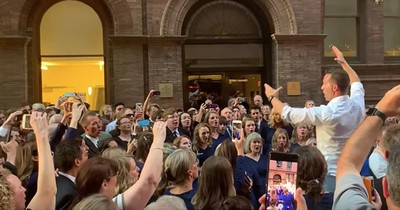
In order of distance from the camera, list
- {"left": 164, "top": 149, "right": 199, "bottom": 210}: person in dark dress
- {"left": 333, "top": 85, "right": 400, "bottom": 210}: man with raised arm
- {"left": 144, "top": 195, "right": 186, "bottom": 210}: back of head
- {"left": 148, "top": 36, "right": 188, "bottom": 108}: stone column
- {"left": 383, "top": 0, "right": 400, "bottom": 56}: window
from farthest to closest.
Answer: {"left": 383, "top": 0, "right": 400, "bottom": 56}: window
{"left": 148, "top": 36, "right": 188, "bottom": 108}: stone column
{"left": 164, "top": 149, "right": 199, "bottom": 210}: person in dark dress
{"left": 144, "top": 195, "right": 186, "bottom": 210}: back of head
{"left": 333, "top": 85, "right": 400, "bottom": 210}: man with raised arm

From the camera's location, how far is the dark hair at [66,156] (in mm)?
4953

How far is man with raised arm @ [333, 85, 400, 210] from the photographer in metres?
2.21

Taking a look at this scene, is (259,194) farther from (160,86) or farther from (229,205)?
(160,86)

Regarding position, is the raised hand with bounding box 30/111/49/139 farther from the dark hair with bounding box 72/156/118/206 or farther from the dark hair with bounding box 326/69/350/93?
the dark hair with bounding box 326/69/350/93

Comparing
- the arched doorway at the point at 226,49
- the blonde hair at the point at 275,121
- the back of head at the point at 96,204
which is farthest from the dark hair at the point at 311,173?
the arched doorway at the point at 226,49

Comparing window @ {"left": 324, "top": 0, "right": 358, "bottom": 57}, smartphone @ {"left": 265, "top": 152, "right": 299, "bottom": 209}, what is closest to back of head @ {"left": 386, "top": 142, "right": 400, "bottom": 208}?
smartphone @ {"left": 265, "top": 152, "right": 299, "bottom": 209}

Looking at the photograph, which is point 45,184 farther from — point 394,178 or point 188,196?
point 394,178

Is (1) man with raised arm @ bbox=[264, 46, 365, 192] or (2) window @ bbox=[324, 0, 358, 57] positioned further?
(2) window @ bbox=[324, 0, 358, 57]

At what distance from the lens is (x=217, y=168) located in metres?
4.79

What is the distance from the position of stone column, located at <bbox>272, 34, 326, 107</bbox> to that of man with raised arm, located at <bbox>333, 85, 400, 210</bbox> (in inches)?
564

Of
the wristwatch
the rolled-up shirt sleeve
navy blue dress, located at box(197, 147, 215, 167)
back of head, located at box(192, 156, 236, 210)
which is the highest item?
the wristwatch

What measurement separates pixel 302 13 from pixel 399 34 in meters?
4.53

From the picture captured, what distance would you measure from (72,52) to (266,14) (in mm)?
6394

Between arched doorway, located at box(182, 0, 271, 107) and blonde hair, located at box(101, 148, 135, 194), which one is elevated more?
arched doorway, located at box(182, 0, 271, 107)
